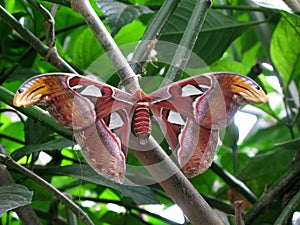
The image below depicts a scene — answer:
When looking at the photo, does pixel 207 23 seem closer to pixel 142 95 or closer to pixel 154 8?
pixel 154 8

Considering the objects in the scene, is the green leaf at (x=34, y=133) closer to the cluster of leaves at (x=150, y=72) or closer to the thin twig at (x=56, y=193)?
Result: the cluster of leaves at (x=150, y=72)

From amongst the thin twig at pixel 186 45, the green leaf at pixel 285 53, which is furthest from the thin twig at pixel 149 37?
the green leaf at pixel 285 53

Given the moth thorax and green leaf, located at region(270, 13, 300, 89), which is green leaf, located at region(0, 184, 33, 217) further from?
green leaf, located at region(270, 13, 300, 89)

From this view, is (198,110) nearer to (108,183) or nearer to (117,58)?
(117,58)

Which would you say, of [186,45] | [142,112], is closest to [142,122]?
[142,112]

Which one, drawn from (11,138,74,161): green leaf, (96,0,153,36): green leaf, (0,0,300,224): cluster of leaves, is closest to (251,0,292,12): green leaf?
(0,0,300,224): cluster of leaves

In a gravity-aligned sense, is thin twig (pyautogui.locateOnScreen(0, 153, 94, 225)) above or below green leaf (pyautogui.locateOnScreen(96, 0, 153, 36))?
below
